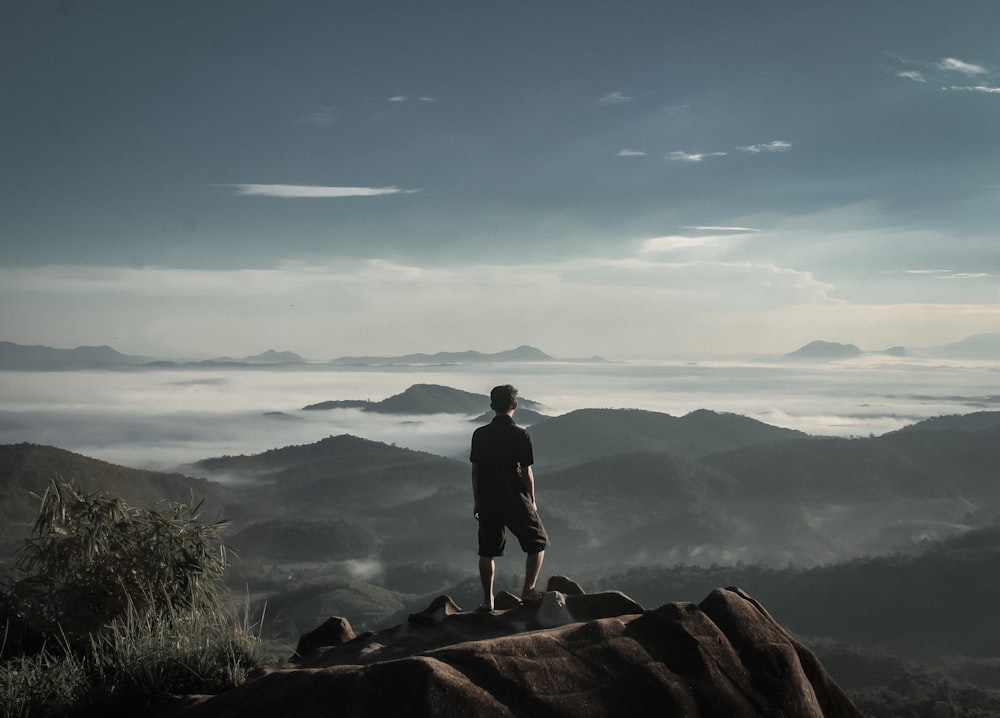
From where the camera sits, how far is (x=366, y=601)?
15875cm

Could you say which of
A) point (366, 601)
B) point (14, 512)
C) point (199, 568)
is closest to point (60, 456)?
point (14, 512)

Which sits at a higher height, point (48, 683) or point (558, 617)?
point (558, 617)

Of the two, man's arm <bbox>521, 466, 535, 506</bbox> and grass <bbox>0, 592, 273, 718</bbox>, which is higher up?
man's arm <bbox>521, 466, 535, 506</bbox>

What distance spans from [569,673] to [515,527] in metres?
3.08

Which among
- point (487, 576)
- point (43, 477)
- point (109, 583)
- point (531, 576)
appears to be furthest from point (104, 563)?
point (43, 477)

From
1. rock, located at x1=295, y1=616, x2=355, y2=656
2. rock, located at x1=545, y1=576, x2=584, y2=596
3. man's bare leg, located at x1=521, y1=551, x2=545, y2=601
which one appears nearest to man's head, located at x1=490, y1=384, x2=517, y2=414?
man's bare leg, located at x1=521, y1=551, x2=545, y2=601

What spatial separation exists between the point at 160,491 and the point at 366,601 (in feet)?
200

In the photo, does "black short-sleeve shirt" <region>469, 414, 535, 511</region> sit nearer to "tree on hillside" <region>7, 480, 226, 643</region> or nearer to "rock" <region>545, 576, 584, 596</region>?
"rock" <region>545, 576, 584, 596</region>

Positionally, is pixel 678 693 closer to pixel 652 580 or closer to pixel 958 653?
pixel 958 653

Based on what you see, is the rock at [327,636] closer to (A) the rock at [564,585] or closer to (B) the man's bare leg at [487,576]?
(B) the man's bare leg at [487,576]

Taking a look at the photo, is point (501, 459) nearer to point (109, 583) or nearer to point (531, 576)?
point (531, 576)

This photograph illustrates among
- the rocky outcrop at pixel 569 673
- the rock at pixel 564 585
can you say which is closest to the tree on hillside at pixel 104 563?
the rocky outcrop at pixel 569 673

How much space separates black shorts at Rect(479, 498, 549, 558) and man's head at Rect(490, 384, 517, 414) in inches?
51.0

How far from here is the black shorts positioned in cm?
1152
